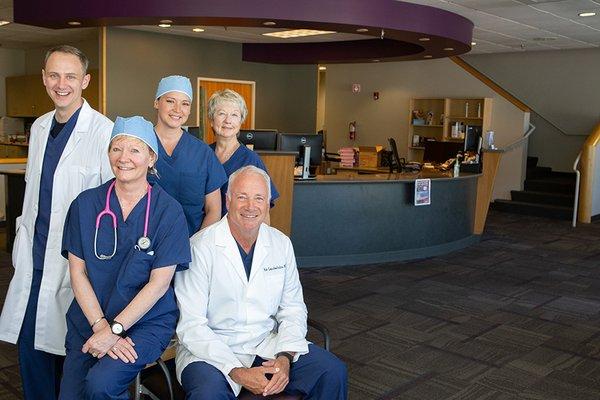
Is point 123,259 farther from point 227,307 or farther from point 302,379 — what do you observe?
point 302,379

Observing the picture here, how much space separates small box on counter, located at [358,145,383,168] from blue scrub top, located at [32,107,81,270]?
6.85 meters

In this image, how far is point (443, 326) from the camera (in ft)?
15.2

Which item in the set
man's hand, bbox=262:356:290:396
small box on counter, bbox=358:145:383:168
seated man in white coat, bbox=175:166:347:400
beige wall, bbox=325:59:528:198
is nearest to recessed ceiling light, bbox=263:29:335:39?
small box on counter, bbox=358:145:383:168

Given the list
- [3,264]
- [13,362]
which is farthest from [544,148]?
[13,362]

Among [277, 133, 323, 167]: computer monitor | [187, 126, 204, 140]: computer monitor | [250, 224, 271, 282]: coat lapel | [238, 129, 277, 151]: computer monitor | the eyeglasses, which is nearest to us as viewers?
[250, 224, 271, 282]: coat lapel

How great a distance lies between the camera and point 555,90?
1159 centimetres

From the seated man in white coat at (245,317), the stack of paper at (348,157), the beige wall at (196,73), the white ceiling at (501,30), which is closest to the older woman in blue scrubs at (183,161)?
the seated man in white coat at (245,317)

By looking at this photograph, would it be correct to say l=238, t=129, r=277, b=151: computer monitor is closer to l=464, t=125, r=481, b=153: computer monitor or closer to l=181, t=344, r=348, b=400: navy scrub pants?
l=464, t=125, r=481, b=153: computer monitor

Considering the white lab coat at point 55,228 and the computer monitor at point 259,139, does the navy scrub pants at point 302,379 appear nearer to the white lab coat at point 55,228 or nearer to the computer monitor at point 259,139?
the white lab coat at point 55,228

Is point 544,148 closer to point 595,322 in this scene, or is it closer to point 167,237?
point 595,322

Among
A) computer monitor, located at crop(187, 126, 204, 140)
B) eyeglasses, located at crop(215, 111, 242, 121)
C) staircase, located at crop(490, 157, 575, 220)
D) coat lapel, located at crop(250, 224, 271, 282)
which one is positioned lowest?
staircase, located at crop(490, 157, 575, 220)

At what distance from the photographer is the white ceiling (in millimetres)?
7105

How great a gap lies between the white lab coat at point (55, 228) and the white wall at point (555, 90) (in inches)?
412

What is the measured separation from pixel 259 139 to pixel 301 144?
0.57m
